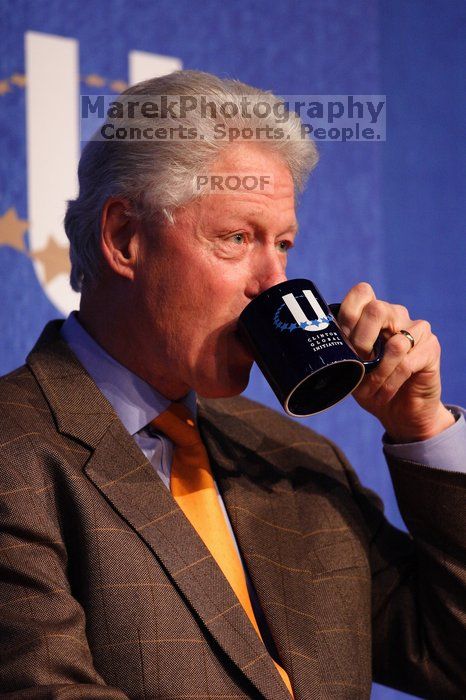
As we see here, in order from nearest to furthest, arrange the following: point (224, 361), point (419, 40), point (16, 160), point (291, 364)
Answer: point (291, 364), point (224, 361), point (16, 160), point (419, 40)

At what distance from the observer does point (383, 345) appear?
1296mm

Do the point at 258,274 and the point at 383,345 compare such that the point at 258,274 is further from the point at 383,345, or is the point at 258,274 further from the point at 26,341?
the point at 26,341

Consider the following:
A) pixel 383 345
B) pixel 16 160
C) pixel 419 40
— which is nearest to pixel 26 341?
pixel 16 160

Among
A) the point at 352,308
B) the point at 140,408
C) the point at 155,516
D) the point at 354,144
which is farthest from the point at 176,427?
the point at 354,144

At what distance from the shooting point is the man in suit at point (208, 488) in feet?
3.53

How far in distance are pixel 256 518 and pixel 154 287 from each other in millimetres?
340

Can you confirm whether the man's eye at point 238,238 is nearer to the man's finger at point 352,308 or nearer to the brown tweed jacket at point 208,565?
the man's finger at point 352,308

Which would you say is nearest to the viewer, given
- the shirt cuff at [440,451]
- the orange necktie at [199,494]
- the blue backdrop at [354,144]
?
the orange necktie at [199,494]

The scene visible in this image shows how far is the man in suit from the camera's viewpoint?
108 centimetres

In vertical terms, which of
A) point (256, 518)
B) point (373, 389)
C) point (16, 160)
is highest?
point (16, 160)

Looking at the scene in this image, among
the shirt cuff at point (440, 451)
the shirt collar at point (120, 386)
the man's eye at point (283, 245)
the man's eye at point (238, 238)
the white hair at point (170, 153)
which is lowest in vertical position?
the shirt cuff at point (440, 451)

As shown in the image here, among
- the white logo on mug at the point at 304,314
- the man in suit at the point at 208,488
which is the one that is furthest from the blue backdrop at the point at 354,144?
the white logo on mug at the point at 304,314

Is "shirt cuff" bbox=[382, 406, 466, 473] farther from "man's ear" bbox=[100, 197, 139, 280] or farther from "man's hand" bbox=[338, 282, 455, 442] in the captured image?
"man's ear" bbox=[100, 197, 139, 280]

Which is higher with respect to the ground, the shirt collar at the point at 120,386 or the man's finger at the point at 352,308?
the man's finger at the point at 352,308
